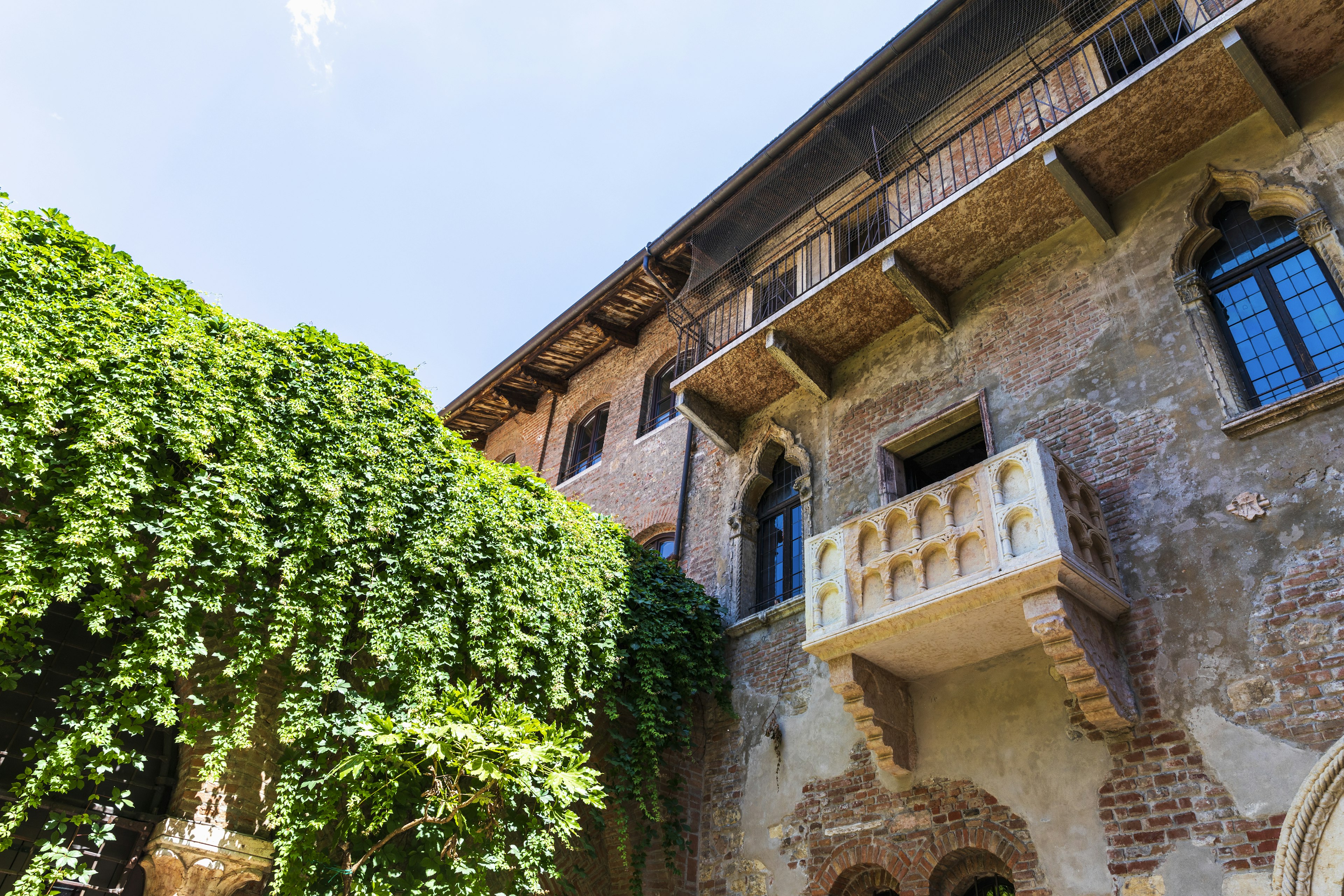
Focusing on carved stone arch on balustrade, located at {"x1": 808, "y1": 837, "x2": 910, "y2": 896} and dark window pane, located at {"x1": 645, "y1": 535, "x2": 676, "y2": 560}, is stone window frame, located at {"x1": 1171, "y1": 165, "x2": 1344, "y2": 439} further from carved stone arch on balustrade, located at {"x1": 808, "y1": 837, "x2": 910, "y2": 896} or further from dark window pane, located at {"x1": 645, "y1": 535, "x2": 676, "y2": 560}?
dark window pane, located at {"x1": 645, "y1": 535, "x2": 676, "y2": 560}

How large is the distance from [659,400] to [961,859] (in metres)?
8.25

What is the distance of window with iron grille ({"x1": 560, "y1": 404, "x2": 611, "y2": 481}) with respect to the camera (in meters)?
14.1

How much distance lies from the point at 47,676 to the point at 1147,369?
9.34m

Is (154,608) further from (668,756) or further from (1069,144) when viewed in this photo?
(1069,144)

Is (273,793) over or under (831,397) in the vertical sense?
under

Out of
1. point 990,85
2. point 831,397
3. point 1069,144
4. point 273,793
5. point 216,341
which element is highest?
point 990,85

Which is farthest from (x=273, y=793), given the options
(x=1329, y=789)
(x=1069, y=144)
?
(x=1069, y=144)

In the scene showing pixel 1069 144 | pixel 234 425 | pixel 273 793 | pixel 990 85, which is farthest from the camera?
pixel 990 85

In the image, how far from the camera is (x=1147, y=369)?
701 cm

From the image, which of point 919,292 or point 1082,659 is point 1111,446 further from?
point 919,292

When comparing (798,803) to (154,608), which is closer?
(154,608)

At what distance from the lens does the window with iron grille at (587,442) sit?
14.1m

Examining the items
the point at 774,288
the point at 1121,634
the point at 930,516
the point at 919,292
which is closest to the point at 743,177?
the point at 774,288

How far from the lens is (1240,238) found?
717 cm
